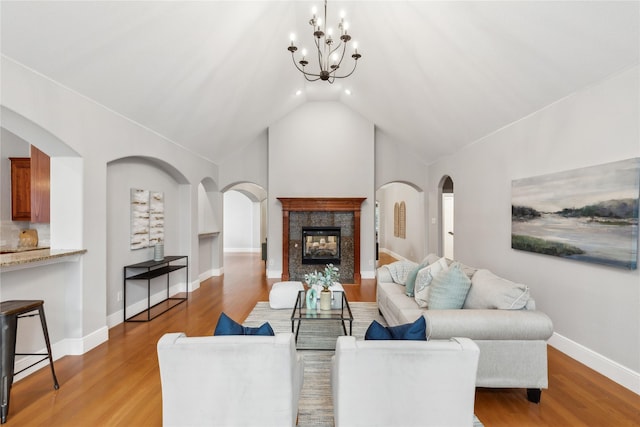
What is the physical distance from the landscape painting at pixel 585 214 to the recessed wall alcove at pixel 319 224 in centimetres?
357

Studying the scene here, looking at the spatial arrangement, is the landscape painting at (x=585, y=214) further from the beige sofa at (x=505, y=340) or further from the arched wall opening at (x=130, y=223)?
the arched wall opening at (x=130, y=223)

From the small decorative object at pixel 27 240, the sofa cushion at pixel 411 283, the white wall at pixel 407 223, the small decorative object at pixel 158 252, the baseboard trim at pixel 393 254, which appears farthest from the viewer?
the baseboard trim at pixel 393 254

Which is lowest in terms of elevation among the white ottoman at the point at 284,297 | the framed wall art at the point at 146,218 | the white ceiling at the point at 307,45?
the white ottoman at the point at 284,297

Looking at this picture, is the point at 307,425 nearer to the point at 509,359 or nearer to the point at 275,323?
the point at 509,359

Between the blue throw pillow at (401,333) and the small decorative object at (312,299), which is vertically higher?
the blue throw pillow at (401,333)

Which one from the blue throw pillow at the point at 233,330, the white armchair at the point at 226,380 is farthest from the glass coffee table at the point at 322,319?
the white armchair at the point at 226,380

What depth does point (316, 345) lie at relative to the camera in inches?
135

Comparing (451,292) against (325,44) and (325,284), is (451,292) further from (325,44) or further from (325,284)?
(325,44)

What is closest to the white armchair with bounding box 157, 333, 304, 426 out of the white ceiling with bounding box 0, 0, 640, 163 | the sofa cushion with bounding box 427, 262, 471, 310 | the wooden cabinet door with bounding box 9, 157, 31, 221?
the sofa cushion with bounding box 427, 262, 471, 310

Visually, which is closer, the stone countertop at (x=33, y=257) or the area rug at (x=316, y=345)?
the area rug at (x=316, y=345)

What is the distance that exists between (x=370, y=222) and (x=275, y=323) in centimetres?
367

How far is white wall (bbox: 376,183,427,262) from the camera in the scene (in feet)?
26.2

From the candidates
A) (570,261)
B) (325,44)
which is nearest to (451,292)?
(570,261)

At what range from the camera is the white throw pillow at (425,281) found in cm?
327
